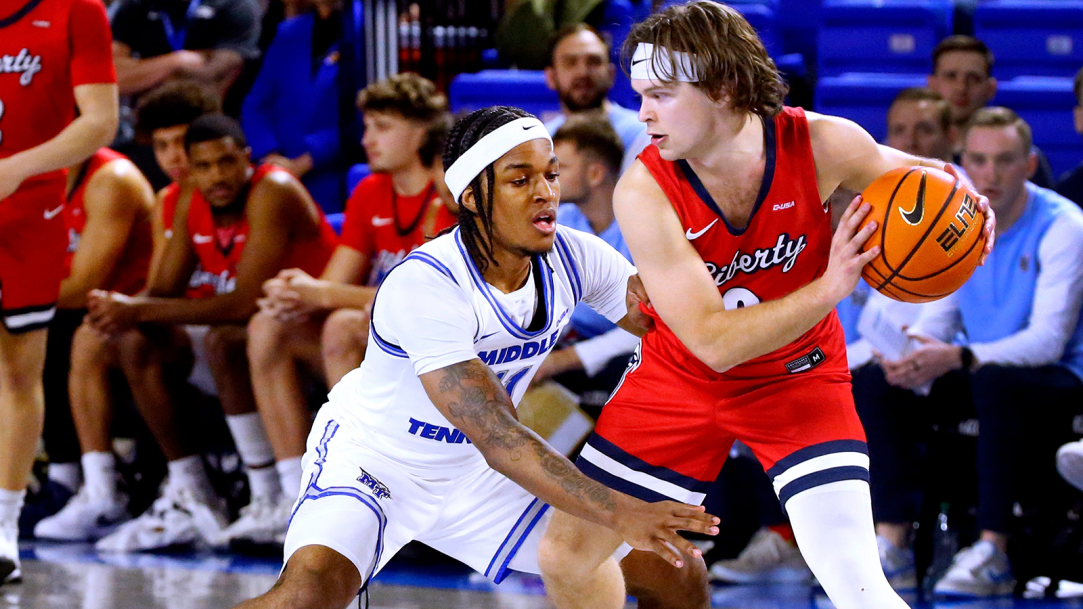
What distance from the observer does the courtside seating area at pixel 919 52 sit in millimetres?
6820

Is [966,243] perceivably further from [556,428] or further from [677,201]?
[556,428]

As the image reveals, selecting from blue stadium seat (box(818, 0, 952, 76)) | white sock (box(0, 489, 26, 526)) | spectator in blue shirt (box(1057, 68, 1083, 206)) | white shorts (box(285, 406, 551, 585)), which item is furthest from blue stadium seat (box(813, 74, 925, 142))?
white sock (box(0, 489, 26, 526))

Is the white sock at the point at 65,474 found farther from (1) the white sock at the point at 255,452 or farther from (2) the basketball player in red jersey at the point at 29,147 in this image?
(2) the basketball player in red jersey at the point at 29,147

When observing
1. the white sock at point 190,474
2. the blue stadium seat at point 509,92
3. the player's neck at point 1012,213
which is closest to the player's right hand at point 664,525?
the player's neck at point 1012,213

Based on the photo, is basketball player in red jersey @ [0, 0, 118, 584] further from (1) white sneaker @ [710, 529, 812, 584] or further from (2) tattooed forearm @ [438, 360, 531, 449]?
(1) white sneaker @ [710, 529, 812, 584]

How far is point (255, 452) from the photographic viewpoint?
5164 millimetres

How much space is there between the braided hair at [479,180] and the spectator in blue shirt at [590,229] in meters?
1.76

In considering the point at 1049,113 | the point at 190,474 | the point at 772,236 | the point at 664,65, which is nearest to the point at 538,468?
the point at 772,236

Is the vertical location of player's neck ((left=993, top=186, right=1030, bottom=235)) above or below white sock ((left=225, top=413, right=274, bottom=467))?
above

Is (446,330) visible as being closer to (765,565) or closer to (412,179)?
(765,565)

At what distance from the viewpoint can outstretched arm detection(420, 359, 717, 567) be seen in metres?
2.46

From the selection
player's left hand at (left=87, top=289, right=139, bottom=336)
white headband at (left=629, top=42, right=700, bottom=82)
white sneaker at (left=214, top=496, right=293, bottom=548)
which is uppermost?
white headband at (left=629, top=42, right=700, bottom=82)

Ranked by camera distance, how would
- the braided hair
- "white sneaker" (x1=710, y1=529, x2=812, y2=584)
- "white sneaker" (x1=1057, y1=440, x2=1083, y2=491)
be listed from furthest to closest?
1. "white sneaker" (x1=710, y1=529, x2=812, y2=584)
2. "white sneaker" (x1=1057, y1=440, x2=1083, y2=491)
3. the braided hair

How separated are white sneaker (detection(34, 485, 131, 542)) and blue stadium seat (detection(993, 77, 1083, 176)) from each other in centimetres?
491
